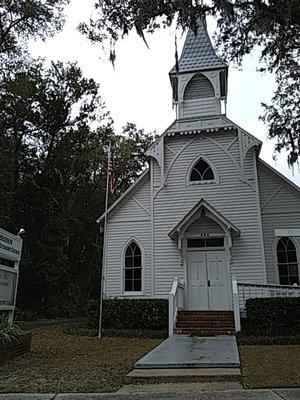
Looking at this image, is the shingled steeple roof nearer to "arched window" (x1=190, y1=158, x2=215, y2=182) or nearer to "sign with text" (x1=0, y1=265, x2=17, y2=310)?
"arched window" (x1=190, y1=158, x2=215, y2=182)

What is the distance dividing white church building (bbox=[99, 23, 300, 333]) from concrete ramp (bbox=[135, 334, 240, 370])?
425 centimetres

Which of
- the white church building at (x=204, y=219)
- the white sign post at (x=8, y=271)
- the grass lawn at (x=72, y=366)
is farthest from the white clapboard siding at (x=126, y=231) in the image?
the white sign post at (x=8, y=271)

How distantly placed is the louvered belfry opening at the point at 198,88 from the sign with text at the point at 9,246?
1048 centimetres

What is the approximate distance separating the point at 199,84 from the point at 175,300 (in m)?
9.09

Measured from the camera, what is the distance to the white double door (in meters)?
14.2

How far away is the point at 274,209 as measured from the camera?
48.3 ft

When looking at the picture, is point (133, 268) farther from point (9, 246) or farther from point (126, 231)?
point (9, 246)

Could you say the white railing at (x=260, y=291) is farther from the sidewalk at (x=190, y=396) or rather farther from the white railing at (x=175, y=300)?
the sidewalk at (x=190, y=396)

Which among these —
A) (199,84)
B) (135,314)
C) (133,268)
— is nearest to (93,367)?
(135,314)

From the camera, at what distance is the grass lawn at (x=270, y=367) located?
5113 millimetres

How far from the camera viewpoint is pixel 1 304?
7879 mm

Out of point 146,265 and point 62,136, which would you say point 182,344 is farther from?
point 62,136

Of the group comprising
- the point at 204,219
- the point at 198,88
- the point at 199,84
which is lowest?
the point at 204,219

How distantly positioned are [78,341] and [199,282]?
5011 millimetres
